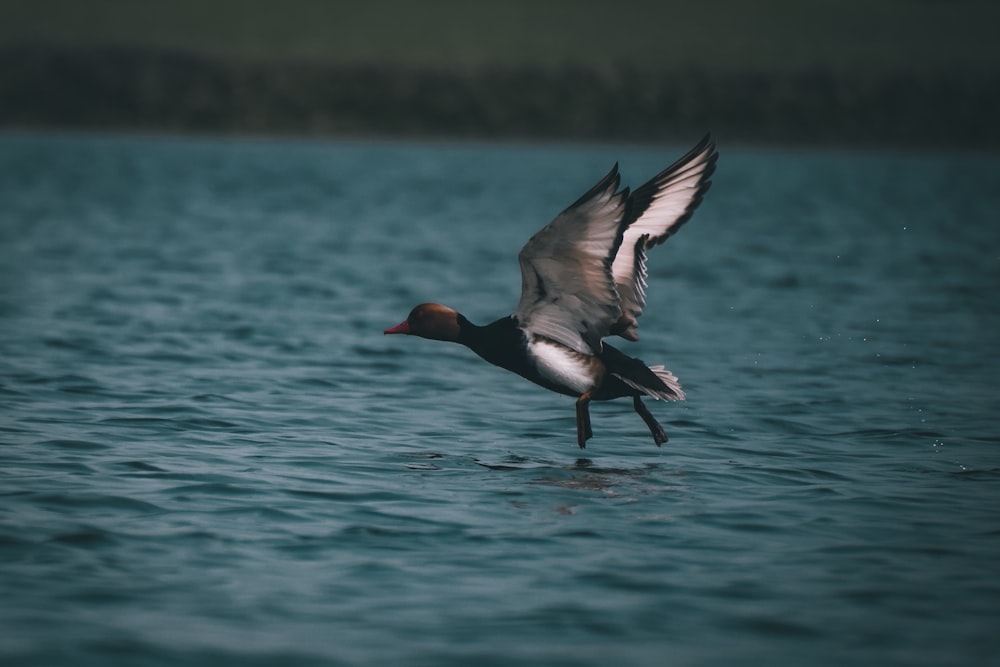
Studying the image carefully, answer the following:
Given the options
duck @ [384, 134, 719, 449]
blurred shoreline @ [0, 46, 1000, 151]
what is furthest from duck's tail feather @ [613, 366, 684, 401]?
blurred shoreline @ [0, 46, 1000, 151]

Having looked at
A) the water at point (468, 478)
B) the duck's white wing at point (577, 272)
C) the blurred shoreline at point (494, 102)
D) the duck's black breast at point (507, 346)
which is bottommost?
the water at point (468, 478)

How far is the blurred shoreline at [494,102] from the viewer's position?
274 ft

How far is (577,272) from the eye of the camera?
10.2 metres

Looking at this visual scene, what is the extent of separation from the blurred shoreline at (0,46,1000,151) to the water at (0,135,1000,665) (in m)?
59.6

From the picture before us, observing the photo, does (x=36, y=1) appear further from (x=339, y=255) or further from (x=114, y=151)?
(x=339, y=255)

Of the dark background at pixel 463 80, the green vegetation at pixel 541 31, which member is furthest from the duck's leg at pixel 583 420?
the green vegetation at pixel 541 31

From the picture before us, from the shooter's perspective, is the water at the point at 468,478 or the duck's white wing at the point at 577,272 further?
the duck's white wing at the point at 577,272

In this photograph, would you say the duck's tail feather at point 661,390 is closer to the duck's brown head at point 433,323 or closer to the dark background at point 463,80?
the duck's brown head at point 433,323

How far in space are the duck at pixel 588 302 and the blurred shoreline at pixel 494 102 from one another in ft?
239

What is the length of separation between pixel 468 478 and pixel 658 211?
2.80 metres

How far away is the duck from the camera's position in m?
9.85

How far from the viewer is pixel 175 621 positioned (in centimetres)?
702

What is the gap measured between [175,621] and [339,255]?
71.7ft

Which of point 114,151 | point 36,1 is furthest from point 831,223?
point 36,1
